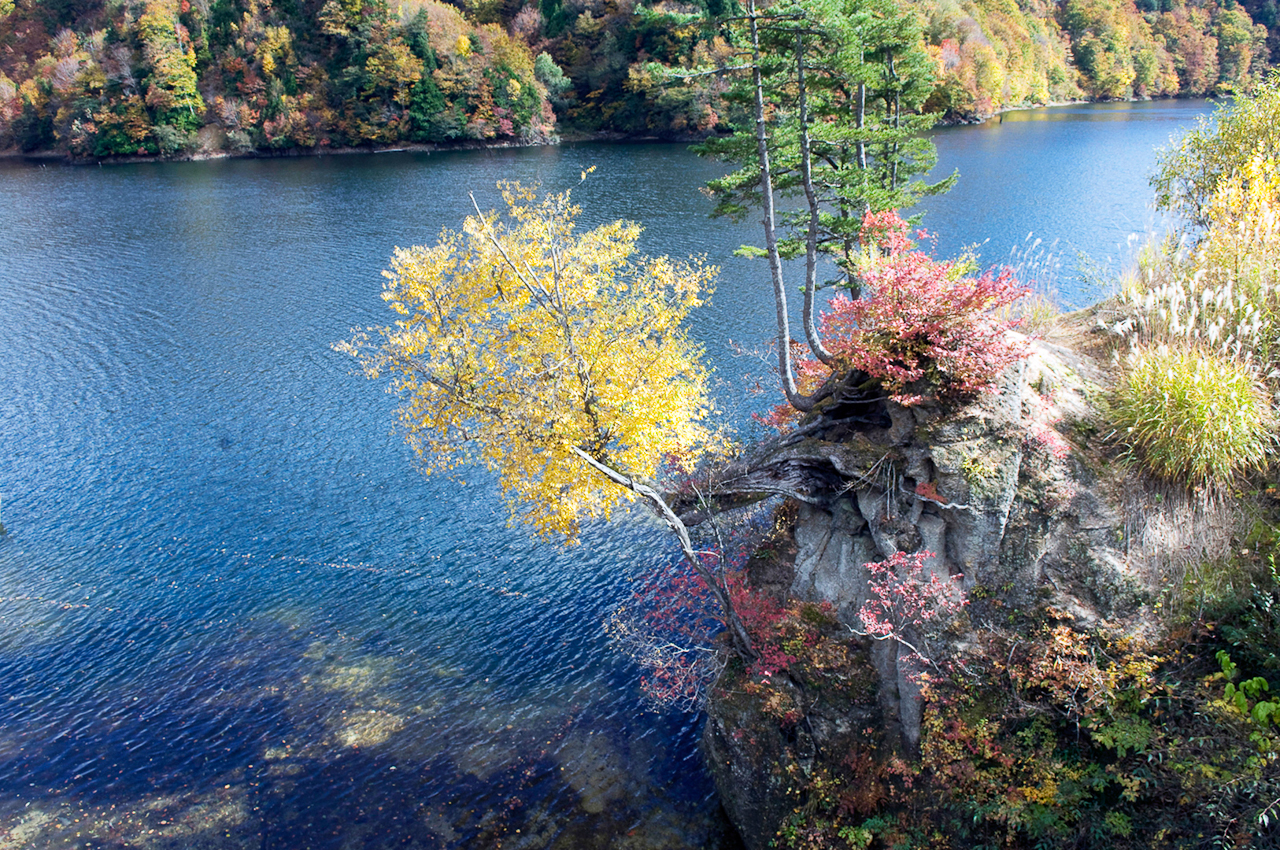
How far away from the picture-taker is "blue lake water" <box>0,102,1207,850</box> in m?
16.2

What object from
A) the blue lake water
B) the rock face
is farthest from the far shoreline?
the rock face

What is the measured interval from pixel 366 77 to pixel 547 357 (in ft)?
304

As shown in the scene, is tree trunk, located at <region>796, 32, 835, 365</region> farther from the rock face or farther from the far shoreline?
the far shoreline

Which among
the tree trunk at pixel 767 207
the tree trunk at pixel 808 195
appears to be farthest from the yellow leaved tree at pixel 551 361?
the tree trunk at pixel 808 195

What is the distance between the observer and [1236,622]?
12281 mm

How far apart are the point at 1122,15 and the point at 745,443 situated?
143 metres

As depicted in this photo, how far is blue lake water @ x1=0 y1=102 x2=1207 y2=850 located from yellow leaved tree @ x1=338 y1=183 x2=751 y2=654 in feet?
14.5

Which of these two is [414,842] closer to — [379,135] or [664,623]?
[664,623]

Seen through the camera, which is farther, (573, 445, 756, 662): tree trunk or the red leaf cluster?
(573, 445, 756, 662): tree trunk

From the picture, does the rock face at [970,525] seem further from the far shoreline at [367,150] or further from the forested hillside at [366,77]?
the far shoreline at [367,150]

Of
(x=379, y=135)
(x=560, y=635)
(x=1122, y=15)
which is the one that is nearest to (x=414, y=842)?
(x=560, y=635)

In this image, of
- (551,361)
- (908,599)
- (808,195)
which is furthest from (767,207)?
(908,599)

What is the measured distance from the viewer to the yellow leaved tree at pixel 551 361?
17.1 m

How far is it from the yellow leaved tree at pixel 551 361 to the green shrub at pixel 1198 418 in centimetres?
841
